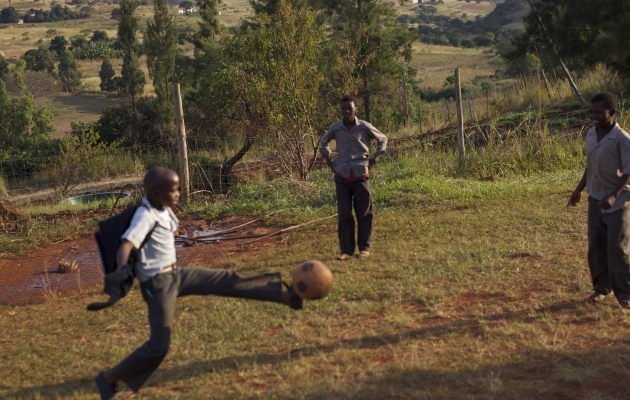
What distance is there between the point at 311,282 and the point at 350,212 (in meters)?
3.10

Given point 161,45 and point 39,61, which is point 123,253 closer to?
point 161,45

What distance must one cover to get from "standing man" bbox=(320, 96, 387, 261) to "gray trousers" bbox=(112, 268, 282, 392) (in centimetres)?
307

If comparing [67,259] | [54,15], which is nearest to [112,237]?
[67,259]

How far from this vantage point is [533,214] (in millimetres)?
9227

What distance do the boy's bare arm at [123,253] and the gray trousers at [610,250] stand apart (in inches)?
147

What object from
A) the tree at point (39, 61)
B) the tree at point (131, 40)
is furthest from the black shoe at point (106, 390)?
the tree at point (39, 61)

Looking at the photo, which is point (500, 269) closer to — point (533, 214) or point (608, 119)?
point (608, 119)

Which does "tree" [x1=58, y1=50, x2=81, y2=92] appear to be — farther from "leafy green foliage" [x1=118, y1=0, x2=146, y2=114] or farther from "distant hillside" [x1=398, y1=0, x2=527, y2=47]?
"distant hillside" [x1=398, y1=0, x2=527, y2=47]

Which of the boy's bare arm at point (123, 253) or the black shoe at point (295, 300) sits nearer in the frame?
the boy's bare arm at point (123, 253)

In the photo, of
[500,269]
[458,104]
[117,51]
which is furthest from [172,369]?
[117,51]

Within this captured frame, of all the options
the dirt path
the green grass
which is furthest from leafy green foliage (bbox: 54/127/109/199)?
the green grass

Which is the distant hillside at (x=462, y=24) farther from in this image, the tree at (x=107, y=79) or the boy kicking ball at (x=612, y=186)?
the boy kicking ball at (x=612, y=186)

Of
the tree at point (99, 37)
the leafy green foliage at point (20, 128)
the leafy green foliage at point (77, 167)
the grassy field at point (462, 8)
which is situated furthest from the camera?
the grassy field at point (462, 8)

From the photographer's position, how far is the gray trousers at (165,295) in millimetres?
4266
